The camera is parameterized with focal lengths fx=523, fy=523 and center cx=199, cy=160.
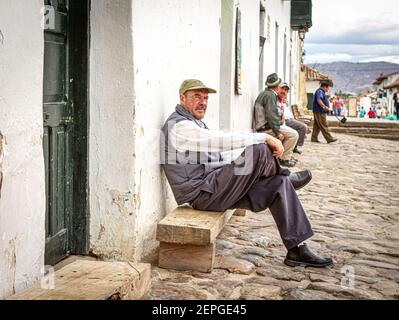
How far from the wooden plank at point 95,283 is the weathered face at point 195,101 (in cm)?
154

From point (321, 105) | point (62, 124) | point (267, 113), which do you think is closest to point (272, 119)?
point (267, 113)

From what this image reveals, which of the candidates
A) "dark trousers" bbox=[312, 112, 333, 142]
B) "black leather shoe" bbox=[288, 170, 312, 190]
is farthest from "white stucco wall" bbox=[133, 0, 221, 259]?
"dark trousers" bbox=[312, 112, 333, 142]

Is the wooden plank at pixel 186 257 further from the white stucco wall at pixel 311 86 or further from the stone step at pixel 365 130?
the white stucco wall at pixel 311 86

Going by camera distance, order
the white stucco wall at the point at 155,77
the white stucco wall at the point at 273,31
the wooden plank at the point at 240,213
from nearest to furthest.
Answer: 1. the white stucco wall at the point at 155,77
2. the wooden plank at the point at 240,213
3. the white stucco wall at the point at 273,31

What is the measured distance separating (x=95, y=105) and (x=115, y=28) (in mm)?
541

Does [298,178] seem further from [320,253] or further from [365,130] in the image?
[365,130]

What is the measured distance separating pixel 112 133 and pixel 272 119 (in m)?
5.51

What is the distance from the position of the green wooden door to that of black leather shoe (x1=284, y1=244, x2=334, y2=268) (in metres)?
1.53

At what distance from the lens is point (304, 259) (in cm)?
389

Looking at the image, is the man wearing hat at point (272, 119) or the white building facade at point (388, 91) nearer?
the man wearing hat at point (272, 119)

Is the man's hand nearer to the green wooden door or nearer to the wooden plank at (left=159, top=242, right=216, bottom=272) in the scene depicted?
the wooden plank at (left=159, top=242, right=216, bottom=272)

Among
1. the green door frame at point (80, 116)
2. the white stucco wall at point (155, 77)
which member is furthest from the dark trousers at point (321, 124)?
the green door frame at point (80, 116)

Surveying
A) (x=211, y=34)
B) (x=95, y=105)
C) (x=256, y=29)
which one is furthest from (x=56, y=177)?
(x=256, y=29)

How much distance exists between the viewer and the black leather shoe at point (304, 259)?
3.88 metres
